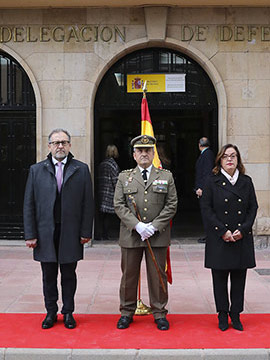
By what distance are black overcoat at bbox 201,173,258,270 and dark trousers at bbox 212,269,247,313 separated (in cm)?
13

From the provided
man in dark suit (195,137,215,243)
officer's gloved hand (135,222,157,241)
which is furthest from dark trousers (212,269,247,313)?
man in dark suit (195,137,215,243)

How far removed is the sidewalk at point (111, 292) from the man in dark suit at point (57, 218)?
2.37 feet

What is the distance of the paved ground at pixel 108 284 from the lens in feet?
21.4

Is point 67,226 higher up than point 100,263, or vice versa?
point 67,226

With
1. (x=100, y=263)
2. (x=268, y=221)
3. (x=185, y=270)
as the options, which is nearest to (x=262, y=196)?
(x=268, y=221)

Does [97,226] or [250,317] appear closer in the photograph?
[250,317]

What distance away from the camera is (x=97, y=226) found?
11.0 meters

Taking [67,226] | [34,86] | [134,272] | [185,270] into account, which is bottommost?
[185,270]

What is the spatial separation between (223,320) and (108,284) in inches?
94.1

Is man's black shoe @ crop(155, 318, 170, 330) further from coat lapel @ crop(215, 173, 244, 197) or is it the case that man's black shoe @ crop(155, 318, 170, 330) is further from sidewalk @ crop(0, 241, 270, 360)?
coat lapel @ crop(215, 173, 244, 197)

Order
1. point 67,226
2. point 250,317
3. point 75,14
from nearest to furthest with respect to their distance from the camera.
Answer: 1. point 67,226
2. point 250,317
3. point 75,14

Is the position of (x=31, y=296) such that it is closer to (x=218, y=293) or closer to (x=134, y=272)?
(x=134, y=272)

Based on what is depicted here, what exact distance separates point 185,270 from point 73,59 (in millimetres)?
4656

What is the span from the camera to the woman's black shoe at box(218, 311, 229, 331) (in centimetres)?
557
